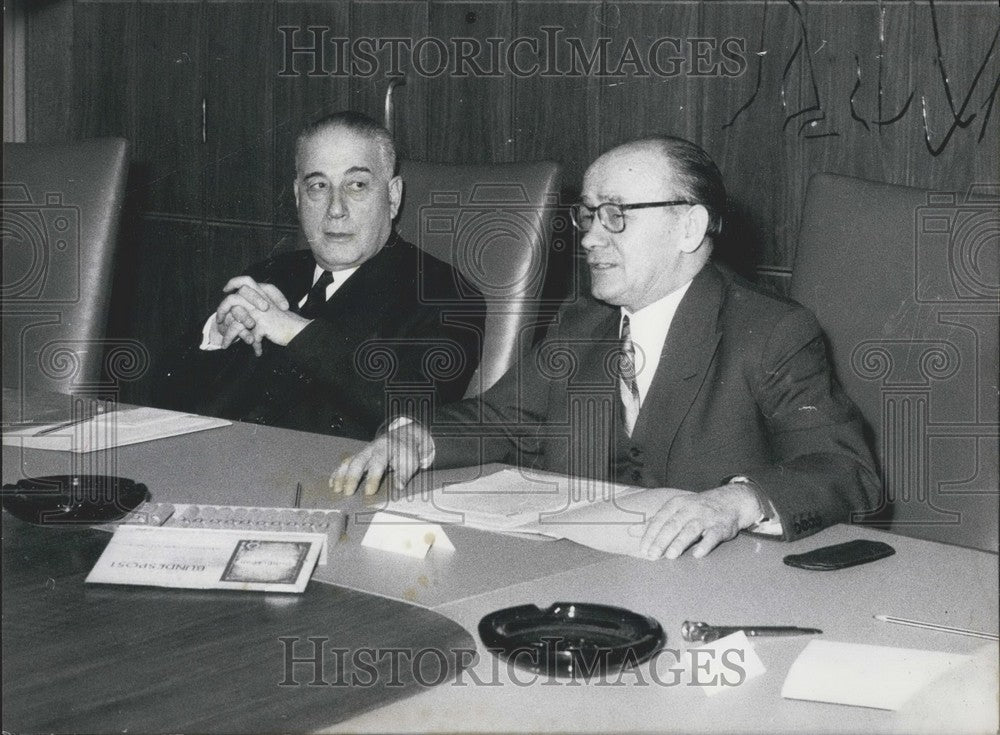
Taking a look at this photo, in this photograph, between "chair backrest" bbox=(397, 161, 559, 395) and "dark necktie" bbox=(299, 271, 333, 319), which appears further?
"dark necktie" bbox=(299, 271, 333, 319)

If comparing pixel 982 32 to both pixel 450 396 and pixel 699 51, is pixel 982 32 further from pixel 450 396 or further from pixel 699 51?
pixel 450 396

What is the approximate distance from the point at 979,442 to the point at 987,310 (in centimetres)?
20

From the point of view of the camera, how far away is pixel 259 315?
271 cm

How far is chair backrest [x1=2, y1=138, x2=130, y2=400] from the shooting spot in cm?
272

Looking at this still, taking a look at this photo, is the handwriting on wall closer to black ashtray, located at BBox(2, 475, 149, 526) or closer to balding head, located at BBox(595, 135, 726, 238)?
balding head, located at BBox(595, 135, 726, 238)

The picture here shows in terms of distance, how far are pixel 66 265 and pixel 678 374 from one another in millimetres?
1472

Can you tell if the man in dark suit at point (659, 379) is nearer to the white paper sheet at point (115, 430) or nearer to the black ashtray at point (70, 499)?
the black ashtray at point (70, 499)

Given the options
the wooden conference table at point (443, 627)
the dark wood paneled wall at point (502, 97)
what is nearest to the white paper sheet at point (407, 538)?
the wooden conference table at point (443, 627)

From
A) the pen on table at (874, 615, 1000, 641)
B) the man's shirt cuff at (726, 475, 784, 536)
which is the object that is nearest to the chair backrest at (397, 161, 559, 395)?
the man's shirt cuff at (726, 475, 784, 536)

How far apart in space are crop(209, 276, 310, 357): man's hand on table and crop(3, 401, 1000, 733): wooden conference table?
0.96 meters

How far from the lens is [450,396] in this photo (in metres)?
2.56

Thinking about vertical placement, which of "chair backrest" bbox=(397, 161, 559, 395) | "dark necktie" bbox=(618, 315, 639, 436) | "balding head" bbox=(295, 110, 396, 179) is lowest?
"dark necktie" bbox=(618, 315, 639, 436)

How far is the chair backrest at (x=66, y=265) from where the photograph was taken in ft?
8.93

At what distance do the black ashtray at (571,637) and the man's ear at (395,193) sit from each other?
1.64 metres
